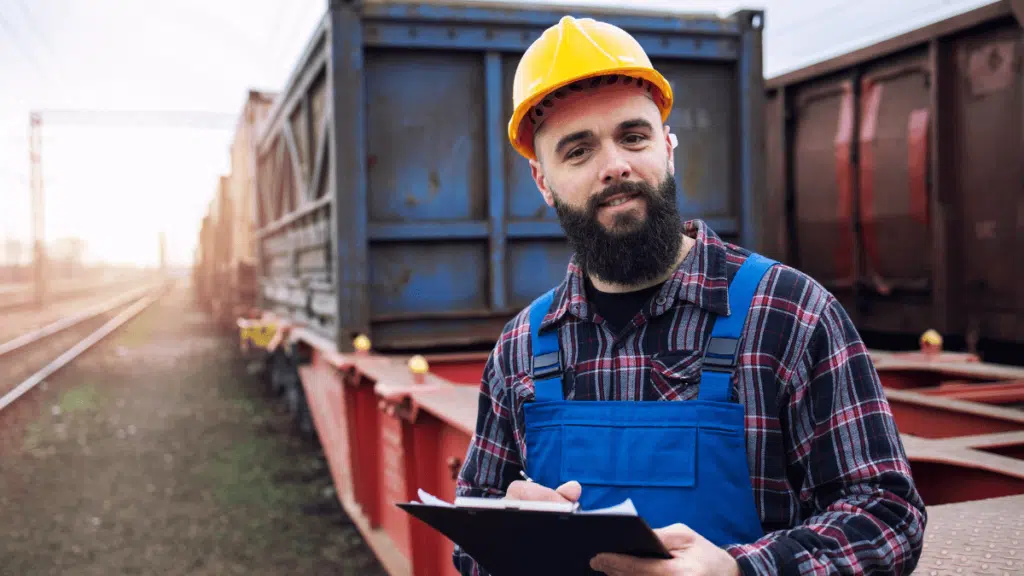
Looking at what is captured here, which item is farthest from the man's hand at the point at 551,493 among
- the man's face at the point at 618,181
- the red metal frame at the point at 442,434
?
the red metal frame at the point at 442,434

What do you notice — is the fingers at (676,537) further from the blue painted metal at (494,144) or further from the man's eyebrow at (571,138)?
the blue painted metal at (494,144)

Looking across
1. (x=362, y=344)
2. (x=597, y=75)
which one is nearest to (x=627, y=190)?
(x=597, y=75)

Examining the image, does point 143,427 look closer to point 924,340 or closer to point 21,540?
point 21,540

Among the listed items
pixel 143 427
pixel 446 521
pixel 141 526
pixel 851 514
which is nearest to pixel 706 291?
pixel 851 514

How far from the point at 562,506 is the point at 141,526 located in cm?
514

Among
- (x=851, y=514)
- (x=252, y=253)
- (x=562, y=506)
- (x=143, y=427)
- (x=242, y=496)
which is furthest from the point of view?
(x=252, y=253)

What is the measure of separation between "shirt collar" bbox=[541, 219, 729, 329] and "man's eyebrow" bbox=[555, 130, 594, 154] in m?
0.24

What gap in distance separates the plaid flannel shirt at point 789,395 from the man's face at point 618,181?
0.25 ft

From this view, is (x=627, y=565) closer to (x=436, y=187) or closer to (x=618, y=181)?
(x=618, y=181)

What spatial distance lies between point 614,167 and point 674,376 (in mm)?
419

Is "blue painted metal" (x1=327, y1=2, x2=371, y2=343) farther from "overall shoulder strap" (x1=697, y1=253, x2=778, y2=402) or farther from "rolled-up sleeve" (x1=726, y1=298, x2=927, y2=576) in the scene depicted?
"rolled-up sleeve" (x1=726, y1=298, x2=927, y2=576)

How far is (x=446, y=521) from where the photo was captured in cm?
124

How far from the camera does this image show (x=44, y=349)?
16.7 metres

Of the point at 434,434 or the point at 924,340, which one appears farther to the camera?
the point at 924,340
